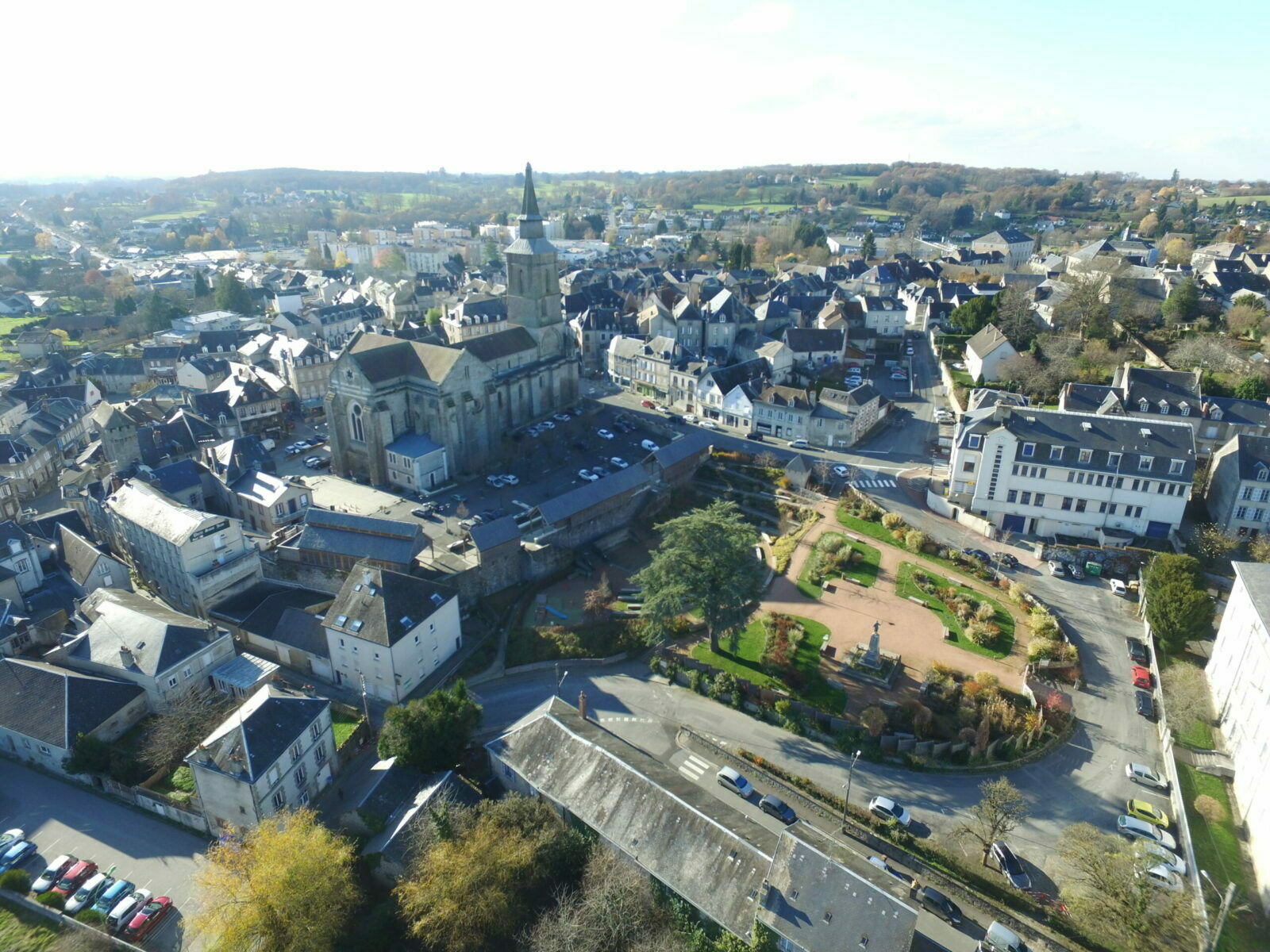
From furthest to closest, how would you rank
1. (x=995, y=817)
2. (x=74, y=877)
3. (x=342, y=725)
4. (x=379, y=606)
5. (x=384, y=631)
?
(x=379, y=606) → (x=384, y=631) → (x=342, y=725) → (x=74, y=877) → (x=995, y=817)

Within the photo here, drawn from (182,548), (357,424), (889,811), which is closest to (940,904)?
(889,811)

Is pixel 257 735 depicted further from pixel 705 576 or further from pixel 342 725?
pixel 705 576

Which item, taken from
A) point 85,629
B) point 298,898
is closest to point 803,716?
point 298,898

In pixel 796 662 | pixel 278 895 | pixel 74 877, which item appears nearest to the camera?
pixel 278 895

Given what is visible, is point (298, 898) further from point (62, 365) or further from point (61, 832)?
point (62, 365)

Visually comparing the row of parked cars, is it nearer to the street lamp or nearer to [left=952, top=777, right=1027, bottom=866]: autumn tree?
the street lamp

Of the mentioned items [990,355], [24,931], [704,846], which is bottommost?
[24,931]
